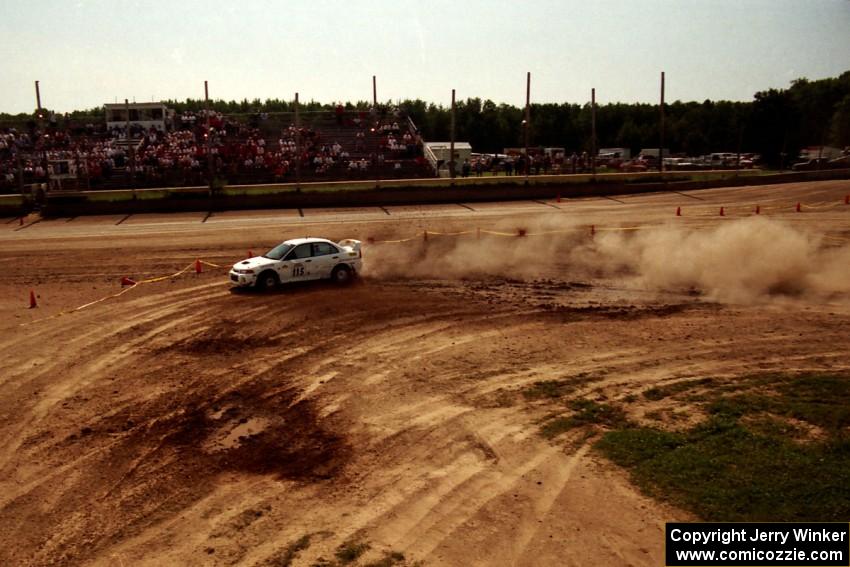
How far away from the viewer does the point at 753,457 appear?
953 cm

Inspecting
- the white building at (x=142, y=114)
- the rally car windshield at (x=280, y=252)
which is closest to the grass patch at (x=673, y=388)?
the rally car windshield at (x=280, y=252)

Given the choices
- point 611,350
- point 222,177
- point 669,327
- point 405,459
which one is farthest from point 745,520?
point 222,177

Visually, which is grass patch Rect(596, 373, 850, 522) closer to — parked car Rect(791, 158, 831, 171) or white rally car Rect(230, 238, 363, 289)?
white rally car Rect(230, 238, 363, 289)

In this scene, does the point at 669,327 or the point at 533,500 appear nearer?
the point at 533,500

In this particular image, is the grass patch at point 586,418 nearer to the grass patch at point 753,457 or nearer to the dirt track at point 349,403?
the dirt track at point 349,403

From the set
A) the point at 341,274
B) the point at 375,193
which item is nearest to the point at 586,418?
the point at 341,274

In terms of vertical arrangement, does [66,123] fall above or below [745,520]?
above

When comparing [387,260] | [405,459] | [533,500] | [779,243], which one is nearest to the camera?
[533,500]

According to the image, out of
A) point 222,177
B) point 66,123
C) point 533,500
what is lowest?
point 533,500

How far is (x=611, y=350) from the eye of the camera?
47.2 ft

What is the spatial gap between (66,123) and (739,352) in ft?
166

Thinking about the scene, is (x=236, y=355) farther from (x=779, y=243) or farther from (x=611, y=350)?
(x=779, y=243)

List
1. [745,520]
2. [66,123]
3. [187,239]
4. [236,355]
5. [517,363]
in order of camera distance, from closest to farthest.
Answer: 1. [745,520]
2. [517,363]
3. [236,355]
4. [187,239]
5. [66,123]

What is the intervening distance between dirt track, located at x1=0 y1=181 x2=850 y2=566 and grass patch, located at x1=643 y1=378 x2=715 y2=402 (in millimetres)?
305
